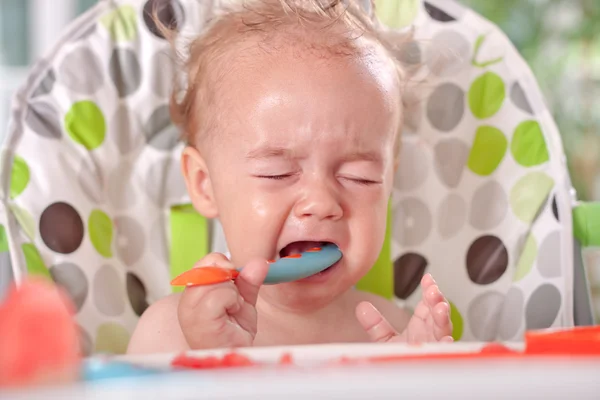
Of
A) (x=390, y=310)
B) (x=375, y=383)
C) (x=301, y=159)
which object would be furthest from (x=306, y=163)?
(x=375, y=383)

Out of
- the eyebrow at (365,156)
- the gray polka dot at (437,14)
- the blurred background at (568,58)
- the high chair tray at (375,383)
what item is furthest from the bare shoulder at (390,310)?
the blurred background at (568,58)

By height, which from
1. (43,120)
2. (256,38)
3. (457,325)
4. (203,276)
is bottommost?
(457,325)

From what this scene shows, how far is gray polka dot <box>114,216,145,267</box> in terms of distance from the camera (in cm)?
121

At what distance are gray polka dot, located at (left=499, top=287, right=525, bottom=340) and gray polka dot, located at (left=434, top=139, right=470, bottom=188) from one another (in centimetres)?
20

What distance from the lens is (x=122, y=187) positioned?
1229 millimetres

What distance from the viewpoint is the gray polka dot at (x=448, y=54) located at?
1.28 m

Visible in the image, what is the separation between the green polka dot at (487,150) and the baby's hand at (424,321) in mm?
373

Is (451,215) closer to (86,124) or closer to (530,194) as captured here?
(530,194)

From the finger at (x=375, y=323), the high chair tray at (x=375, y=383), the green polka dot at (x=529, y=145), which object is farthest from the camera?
the green polka dot at (x=529, y=145)

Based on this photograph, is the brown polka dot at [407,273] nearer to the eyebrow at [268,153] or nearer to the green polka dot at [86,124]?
the eyebrow at [268,153]

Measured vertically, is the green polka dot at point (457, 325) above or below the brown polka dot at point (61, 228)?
below

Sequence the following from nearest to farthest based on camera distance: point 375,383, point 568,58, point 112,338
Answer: point 375,383 < point 112,338 < point 568,58

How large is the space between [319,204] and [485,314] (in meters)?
0.40

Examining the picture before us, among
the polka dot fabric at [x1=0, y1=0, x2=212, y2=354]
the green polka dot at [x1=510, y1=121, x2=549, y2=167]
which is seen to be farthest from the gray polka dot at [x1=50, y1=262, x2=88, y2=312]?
the green polka dot at [x1=510, y1=121, x2=549, y2=167]
